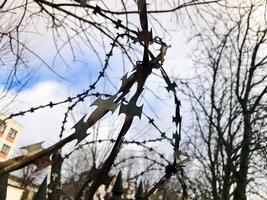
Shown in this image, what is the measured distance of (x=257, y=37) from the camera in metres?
9.66

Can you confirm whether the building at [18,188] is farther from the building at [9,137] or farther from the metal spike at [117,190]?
the building at [9,137]

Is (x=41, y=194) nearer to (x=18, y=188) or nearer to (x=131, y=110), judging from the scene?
(x=131, y=110)

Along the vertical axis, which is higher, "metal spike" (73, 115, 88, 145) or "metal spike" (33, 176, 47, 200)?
"metal spike" (73, 115, 88, 145)

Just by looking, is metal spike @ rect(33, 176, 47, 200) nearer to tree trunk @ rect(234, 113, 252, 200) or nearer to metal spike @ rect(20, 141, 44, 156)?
metal spike @ rect(20, 141, 44, 156)

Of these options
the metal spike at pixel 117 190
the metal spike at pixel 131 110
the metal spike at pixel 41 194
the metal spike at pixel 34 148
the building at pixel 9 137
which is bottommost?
the metal spike at pixel 41 194

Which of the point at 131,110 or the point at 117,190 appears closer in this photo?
the point at 131,110

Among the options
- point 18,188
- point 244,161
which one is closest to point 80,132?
point 18,188

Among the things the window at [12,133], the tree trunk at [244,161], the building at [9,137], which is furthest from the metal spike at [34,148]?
the window at [12,133]

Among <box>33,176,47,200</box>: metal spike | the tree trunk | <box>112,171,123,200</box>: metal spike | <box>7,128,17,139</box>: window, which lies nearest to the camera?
<box>33,176,47,200</box>: metal spike

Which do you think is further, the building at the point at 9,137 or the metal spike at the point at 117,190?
the building at the point at 9,137

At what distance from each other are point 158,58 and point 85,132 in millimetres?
234

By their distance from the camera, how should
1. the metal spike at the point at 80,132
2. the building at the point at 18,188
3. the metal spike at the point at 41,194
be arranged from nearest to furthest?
the metal spike at the point at 80,132, the metal spike at the point at 41,194, the building at the point at 18,188

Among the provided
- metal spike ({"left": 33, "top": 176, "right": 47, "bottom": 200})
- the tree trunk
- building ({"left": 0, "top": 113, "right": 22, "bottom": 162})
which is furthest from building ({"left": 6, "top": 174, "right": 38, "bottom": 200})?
building ({"left": 0, "top": 113, "right": 22, "bottom": 162})

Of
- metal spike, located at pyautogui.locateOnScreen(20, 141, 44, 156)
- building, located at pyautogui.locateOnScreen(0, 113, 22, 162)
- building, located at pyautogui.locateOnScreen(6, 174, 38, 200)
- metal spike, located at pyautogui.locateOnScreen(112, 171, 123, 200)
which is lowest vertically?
metal spike, located at pyautogui.locateOnScreen(20, 141, 44, 156)
